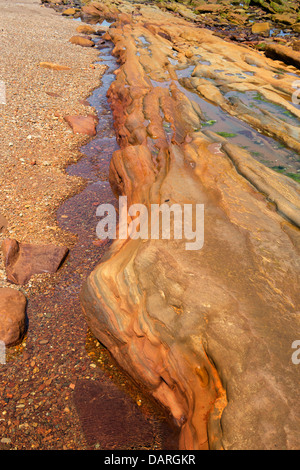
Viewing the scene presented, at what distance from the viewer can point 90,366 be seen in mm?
5566

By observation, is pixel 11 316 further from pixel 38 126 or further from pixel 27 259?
pixel 38 126

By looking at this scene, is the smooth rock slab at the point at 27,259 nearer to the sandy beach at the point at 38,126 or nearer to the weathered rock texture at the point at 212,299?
the sandy beach at the point at 38,126

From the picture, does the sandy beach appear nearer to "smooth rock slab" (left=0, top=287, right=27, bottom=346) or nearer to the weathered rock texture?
"smooth rock slab" (left=0, top=287, right=27, bottom=346)

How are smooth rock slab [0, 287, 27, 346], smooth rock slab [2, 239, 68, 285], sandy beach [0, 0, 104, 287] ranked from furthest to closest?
sandy beach [0, 0, 104, 287]
smooth rock slab [2, 239, 68, 285]
smooth rock slab [0, 287, 27, 346]

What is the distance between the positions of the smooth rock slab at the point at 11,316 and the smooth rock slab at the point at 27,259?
27.4 inches

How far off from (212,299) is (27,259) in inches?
154

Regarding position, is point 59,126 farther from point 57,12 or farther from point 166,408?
point 57,12

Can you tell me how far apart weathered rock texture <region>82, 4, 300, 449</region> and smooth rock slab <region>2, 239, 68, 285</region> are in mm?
1240

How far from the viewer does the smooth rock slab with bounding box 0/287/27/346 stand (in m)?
5.67

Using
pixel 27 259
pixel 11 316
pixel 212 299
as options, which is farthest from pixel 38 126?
pixel 212 299

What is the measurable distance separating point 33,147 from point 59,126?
1809mm

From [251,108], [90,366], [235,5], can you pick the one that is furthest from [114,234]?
[235,5]

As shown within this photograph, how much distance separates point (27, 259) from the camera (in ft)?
23.2

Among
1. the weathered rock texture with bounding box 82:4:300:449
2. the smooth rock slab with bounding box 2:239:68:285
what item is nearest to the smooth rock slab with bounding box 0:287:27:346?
the smooth rock slab with bounding box 2:239:68:285
